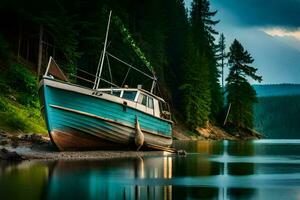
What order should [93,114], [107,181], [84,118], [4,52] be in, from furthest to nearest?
[4,52] → [93,114] → [84,118] → [107,181]

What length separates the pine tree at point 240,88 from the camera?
91875 mm

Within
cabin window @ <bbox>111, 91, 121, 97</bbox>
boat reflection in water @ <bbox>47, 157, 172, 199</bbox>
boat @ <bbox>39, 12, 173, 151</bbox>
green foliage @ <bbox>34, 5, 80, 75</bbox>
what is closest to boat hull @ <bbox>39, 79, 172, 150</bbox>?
boat @ <bbox>39, 12, 173, 151</bbox>

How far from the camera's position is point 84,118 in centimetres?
2933

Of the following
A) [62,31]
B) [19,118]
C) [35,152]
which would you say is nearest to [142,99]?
[19,118]

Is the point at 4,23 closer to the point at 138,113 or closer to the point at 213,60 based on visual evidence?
the point at 138,113

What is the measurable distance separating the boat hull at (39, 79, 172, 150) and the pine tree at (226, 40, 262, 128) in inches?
2370

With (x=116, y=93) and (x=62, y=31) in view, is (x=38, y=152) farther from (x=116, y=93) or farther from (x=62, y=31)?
(x=62, y=31)

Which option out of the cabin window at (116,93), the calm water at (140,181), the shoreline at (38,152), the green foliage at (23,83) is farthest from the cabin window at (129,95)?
the green foliage at (23,83)

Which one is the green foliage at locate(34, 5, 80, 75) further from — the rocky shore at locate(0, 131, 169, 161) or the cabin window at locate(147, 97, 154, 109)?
the rocky shore at locate(0, 131, 169, 161)

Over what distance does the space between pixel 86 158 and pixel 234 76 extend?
7185 cm

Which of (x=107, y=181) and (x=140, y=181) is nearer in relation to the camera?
(x=107, y=181)

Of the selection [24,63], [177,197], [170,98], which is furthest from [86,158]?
[170,98]

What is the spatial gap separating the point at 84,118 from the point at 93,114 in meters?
0.51

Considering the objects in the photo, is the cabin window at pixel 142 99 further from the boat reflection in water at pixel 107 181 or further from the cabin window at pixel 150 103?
the boat reflection in water at pixel 107 181
